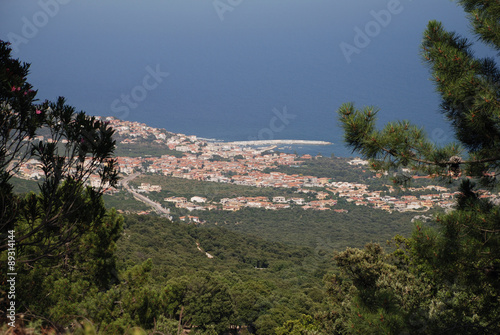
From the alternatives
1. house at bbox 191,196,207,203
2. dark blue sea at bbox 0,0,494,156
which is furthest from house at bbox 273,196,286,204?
dark blue sea at bbox 0,0,494,156

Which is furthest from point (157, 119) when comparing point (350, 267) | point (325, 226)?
point (350, 267)

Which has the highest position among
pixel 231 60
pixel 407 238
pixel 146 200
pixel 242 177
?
pixel 231 60

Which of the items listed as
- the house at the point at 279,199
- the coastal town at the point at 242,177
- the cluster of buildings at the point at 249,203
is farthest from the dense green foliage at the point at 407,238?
the house at the point at 279,199

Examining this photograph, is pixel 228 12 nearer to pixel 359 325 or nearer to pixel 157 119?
pixel 157 119

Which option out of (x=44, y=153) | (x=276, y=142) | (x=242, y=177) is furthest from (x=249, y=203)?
(x=276, y=142)

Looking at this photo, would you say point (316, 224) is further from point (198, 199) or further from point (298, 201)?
point (198, 199)

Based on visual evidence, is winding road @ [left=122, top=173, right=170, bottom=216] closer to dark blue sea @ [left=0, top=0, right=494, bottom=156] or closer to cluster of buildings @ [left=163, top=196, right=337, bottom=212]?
cluster of buildings @ [left=163, top=196, right=337, bottom=212]
